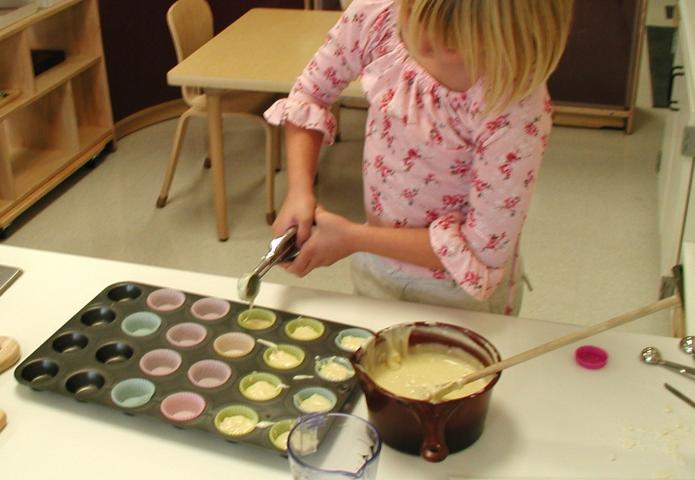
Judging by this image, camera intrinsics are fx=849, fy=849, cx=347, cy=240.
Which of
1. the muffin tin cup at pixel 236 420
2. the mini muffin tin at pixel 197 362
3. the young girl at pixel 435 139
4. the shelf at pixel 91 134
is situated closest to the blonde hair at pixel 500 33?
the young girl at pixel 435 139

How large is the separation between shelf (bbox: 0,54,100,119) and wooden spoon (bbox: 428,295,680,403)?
240 centimetres

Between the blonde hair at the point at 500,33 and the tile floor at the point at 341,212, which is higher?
the blonde hair at the point at 500,33

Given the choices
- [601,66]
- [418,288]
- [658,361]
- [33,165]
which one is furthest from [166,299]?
[601,66]

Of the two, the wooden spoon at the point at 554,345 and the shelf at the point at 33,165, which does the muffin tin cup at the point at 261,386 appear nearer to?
the wooden spoon at the point at 554,345

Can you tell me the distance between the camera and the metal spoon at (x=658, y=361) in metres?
1.08

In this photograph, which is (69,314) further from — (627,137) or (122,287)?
(627,137)

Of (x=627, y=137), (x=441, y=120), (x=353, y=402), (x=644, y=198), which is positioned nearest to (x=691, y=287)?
(x=441, y=120)

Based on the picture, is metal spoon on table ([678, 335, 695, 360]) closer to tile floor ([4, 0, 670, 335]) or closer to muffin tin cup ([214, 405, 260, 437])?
muffin tin cup ([214, 405, 260, 437])

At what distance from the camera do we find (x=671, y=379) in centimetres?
108

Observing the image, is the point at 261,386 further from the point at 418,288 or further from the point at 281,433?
the point at 418,288

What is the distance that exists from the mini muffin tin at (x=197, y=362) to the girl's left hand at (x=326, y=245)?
0.31 feet

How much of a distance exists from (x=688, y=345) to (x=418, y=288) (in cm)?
40

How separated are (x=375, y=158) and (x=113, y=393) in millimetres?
526

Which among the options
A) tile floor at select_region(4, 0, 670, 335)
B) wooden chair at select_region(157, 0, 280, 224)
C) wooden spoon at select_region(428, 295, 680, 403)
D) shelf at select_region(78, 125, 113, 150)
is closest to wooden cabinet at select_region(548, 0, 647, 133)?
tile floor at select_region(4, 0, 670, 335)
